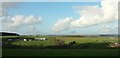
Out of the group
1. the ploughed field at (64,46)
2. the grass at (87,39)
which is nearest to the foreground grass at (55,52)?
the ploughed field at (64,46)

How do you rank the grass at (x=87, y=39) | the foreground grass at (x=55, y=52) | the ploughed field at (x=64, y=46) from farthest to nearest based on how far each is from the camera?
the grass at (x=87, y=39), the ploughed field at (x=64, y=46), the foreground grass at (x=55, y=52)

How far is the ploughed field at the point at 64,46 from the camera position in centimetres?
2325

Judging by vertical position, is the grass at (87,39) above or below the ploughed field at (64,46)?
above

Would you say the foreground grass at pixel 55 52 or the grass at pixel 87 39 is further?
the grass at pixel 87 39

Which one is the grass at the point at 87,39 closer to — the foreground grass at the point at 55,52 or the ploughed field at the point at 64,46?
the ploughed field at the point at 64,46

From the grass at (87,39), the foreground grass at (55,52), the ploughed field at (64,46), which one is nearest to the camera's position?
the foreground grass at (55,52)

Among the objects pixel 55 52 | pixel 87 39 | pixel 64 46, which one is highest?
pixel 87 39

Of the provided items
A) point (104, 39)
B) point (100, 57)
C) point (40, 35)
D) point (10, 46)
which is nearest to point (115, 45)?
point (104, 39)

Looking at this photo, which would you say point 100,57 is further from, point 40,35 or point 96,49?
point 40,35

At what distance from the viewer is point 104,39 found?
2831 centimetres

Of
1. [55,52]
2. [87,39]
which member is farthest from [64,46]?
[87,39]

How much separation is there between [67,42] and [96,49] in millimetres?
3286

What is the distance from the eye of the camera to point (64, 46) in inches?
1007

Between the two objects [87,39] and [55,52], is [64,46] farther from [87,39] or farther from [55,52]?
[87,39]
